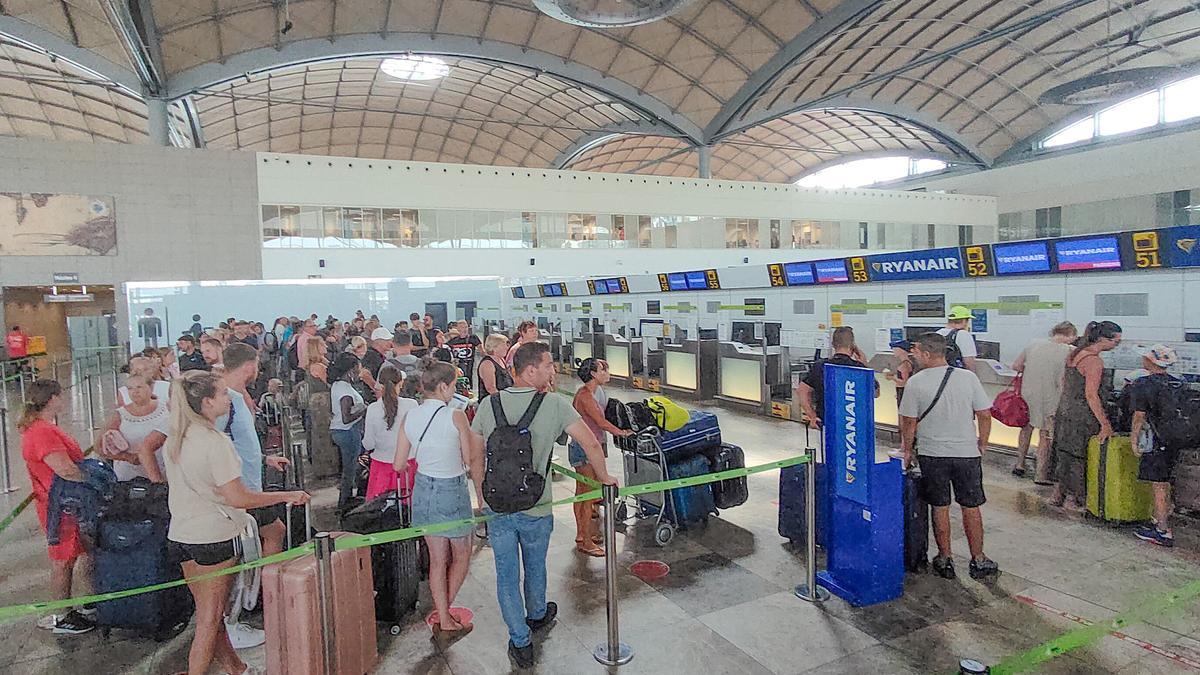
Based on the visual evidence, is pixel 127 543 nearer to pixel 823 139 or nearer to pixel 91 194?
pixel 91 194

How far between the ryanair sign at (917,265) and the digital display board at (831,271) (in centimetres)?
51

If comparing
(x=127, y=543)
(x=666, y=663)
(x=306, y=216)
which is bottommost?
(x=666, y=663)

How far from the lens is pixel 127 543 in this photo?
363cm

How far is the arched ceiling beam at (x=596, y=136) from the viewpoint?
30.8 meters

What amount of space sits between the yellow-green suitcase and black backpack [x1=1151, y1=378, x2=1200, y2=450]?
439 millimetres

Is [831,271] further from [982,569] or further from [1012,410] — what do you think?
[982,569]

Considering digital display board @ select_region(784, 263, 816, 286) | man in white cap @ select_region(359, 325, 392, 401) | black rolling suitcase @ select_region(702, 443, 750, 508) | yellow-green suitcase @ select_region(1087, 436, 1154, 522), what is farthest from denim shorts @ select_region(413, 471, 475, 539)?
digital display board @ select_region(784, 263, 816, 286)

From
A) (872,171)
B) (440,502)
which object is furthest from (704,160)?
(440,502)

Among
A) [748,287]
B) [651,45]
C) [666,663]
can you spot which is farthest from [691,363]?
[651,45]

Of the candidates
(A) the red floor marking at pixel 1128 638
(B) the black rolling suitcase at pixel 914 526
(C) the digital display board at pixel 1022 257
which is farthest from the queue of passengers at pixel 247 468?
(C) the digital display board at pixel 1022 257

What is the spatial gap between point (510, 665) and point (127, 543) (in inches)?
84.9

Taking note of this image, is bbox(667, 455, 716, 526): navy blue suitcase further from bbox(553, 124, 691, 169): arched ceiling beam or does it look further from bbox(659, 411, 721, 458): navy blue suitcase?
bbox(553, 124, 691, 169): arched ceiling beam

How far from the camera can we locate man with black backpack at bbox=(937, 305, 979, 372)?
270 inches

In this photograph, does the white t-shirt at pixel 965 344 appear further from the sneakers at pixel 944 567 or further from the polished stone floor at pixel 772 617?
the sneakers at pixel 944 567
